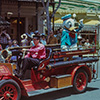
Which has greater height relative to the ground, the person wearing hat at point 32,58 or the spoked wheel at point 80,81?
the person wearing hat at point 32,58

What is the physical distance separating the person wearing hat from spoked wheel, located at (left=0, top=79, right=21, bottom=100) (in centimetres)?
66

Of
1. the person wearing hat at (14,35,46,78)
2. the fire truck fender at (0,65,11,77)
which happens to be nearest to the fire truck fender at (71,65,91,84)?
the person wearing hat at (14,35,46,78)

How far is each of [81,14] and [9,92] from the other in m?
23.6

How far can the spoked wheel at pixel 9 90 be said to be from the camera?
694 centimetres

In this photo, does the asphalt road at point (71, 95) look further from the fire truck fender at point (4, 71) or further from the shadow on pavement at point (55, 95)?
the fire truck fender at point (4, 71)

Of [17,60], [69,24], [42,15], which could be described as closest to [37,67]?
[17,60]

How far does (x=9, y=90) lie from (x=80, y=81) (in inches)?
104

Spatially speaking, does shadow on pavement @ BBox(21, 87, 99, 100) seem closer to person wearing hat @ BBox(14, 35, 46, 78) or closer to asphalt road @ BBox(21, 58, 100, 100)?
asphalt road @ BBox(21, 58, 100, 100)

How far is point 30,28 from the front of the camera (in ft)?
75.8

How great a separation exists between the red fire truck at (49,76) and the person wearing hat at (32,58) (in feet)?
0.50

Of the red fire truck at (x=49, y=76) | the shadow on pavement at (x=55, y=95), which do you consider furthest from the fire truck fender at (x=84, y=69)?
the shadow on pavement at (x=55, y=95)

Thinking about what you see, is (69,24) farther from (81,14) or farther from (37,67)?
(81,14)

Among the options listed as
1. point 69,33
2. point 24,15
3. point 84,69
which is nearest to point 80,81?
point 84,69

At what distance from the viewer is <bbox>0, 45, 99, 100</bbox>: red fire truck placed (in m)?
7.14
